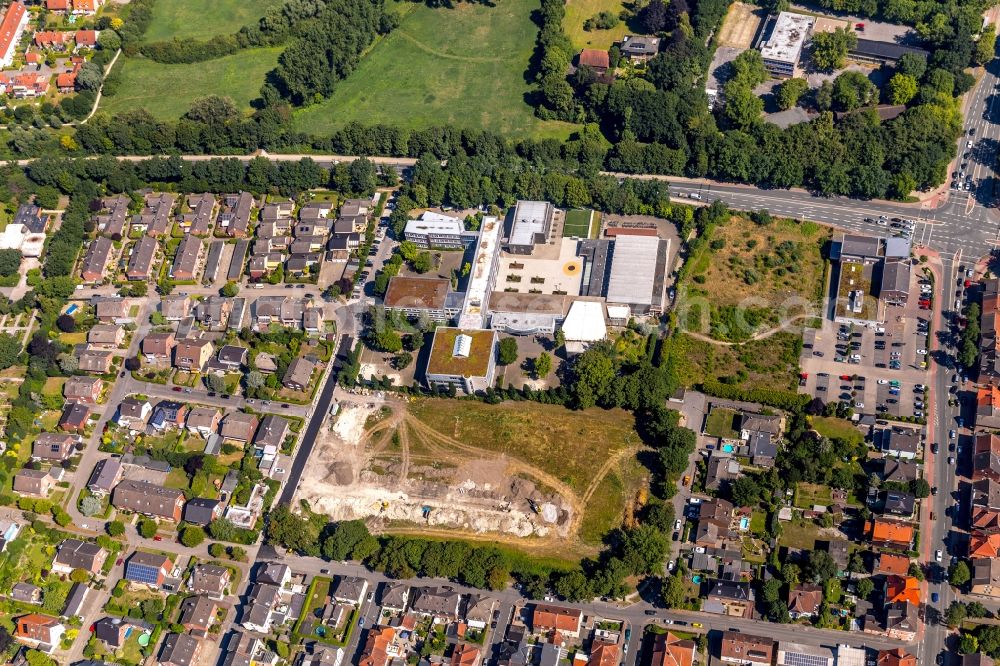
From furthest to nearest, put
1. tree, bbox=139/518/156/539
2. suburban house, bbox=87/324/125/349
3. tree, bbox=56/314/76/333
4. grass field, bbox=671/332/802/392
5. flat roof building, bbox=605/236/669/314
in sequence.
A: tree, bbox=56/314/76/333, suburban house, bbox=87/324/125/349, flat roof building, bbox=605/236/669/314, grass field, bbox=671/332/802/392, tree, bbox=139/518/156/539

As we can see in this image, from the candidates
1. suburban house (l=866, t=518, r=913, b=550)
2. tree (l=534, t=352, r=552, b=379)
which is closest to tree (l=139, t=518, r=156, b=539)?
tree (l=534, t=352, r=552, b=379)

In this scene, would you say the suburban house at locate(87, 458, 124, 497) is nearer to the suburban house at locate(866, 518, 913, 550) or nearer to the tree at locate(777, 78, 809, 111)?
the suburban house at locate(866, 518, 913, 550)

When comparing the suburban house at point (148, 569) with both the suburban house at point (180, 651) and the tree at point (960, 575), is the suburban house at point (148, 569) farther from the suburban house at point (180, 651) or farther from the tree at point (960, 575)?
the tree at point (960, 575)

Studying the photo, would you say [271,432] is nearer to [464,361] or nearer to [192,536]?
[192,536]

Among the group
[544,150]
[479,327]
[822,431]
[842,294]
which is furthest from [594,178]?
[822,431]

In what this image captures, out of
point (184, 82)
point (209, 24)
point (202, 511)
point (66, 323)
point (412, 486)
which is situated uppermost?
point (209, 24)

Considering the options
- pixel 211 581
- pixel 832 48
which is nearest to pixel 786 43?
pixel 832 48

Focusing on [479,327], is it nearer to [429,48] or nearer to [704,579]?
[704,579]
